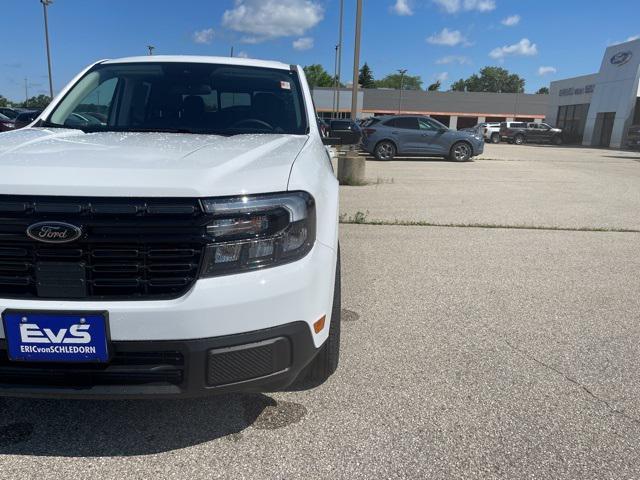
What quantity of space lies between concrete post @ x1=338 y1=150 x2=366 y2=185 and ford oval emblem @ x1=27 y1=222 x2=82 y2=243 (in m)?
9.61

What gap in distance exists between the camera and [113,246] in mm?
1931

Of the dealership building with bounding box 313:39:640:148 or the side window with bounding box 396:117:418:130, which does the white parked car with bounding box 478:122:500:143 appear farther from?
the side window with bounding box 396:117:418:130

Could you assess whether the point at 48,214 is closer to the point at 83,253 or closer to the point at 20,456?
the point at 83,253

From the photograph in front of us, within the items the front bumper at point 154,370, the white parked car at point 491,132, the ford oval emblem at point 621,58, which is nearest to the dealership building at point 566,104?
the ford oval emblem at point 621,58

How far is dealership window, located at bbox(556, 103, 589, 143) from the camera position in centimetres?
4334

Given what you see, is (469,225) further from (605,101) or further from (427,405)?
(605,101)

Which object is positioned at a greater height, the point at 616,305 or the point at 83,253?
the point at 83,253

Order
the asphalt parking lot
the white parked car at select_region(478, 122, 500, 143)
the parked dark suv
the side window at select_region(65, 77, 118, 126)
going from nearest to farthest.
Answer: the asphalt parking lot, the side window at select_region(65, 77, 118, 126), the parked dark suv, the white parked car at select_region(478, 122, 500, 143)

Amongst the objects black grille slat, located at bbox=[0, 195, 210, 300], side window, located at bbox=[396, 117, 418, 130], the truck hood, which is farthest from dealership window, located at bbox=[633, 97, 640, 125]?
black grille slat, located at bbox=[0, 195, 210, 300]

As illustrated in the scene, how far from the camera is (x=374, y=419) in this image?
2584 mm

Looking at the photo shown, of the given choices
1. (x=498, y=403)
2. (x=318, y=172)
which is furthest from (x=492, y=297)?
(x=318, y=172)

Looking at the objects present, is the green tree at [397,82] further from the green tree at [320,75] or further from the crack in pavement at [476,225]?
the crack in pavement at [476,225]

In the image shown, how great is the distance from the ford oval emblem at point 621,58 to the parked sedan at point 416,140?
24519mm

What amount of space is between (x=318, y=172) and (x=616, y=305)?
10.7ft
